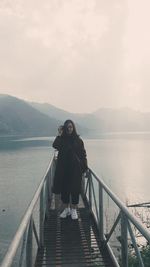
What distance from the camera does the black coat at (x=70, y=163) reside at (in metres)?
8.10

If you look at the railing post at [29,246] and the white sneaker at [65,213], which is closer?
the railing post at [29,246]

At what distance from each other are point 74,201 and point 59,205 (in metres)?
2.30

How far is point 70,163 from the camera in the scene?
8.19 m

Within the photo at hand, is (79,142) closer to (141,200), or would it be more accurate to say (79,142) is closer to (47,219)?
(47,219)

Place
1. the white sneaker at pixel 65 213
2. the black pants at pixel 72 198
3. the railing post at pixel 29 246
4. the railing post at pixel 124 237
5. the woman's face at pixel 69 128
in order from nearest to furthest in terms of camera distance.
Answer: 1. the railing post at pixel 124 237
2. the railing post at pixel 29 246
3. the woman's face at pixel 69 128
4. the black pants at pixel 72 198
5. the white sneaker at pixel 65 213

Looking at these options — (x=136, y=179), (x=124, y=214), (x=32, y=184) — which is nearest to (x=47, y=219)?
(x=124, y=214)

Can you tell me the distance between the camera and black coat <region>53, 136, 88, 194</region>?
319 inches

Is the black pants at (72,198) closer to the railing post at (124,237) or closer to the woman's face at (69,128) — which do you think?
the woman's face at (69,128)

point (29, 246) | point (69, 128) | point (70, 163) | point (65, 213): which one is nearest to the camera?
point (29, 246)

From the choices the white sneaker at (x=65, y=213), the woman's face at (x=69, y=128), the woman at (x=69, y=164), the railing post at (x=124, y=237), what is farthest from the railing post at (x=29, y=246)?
the white sneaker at (x=65, y=213)

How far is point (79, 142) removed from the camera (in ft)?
26.5

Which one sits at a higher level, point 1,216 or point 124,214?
point 124,214

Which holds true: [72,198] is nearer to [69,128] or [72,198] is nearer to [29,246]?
[69,128]

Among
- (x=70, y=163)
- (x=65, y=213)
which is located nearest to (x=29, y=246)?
(x=70, y=163)
